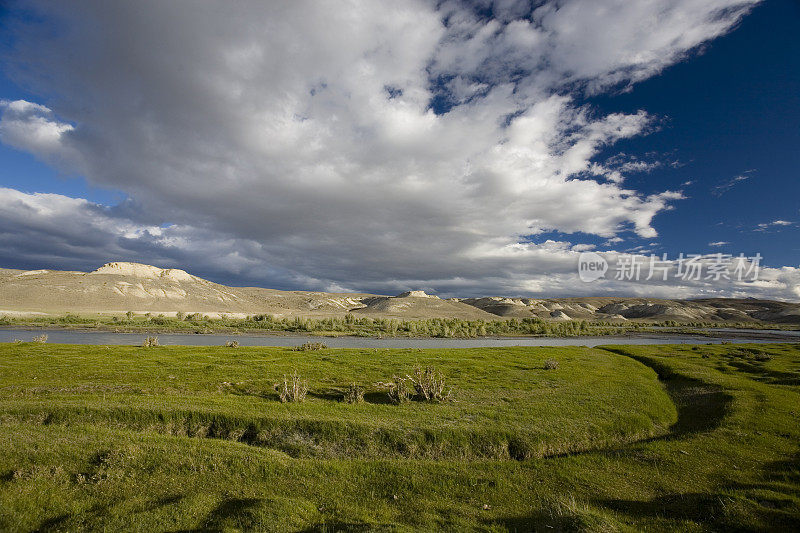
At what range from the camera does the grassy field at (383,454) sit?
9949 mm

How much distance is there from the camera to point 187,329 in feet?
325

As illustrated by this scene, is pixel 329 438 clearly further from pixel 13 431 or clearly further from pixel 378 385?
pixel 13 431

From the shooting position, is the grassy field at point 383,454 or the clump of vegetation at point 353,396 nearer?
the grassy field at point 383,454

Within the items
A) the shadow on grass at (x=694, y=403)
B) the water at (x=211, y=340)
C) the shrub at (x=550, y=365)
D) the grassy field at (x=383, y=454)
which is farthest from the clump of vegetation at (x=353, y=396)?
the water at (x=211, y=340)

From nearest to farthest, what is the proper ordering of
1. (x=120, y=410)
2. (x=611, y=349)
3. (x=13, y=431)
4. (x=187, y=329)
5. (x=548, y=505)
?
(x=548, y=505)
(x=13, y=431)
(x=120, y=410)
(x=611, y=349)
(x=187, y=329)

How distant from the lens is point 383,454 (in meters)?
15.1

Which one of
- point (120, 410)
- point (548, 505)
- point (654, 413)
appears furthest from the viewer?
point (654, 413)

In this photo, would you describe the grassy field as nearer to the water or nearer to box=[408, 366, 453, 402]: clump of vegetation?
box=[408, 366, 453, 402]: clump of vegetation

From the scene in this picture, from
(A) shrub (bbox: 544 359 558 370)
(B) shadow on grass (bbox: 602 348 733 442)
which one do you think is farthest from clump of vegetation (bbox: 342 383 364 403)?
(A) shrub (bbox: 544 359 558 370)

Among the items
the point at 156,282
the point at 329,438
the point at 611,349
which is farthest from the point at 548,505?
the point at 156,282

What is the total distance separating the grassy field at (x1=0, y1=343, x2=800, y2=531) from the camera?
32.6 feet

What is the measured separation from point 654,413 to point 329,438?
59.5ft

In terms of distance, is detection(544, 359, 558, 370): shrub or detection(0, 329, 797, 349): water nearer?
detection(544, 359, 558, 370): shrub

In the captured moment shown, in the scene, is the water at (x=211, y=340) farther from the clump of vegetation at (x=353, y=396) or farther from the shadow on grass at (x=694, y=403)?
the clump of vegetation at (x=353, y=396)
